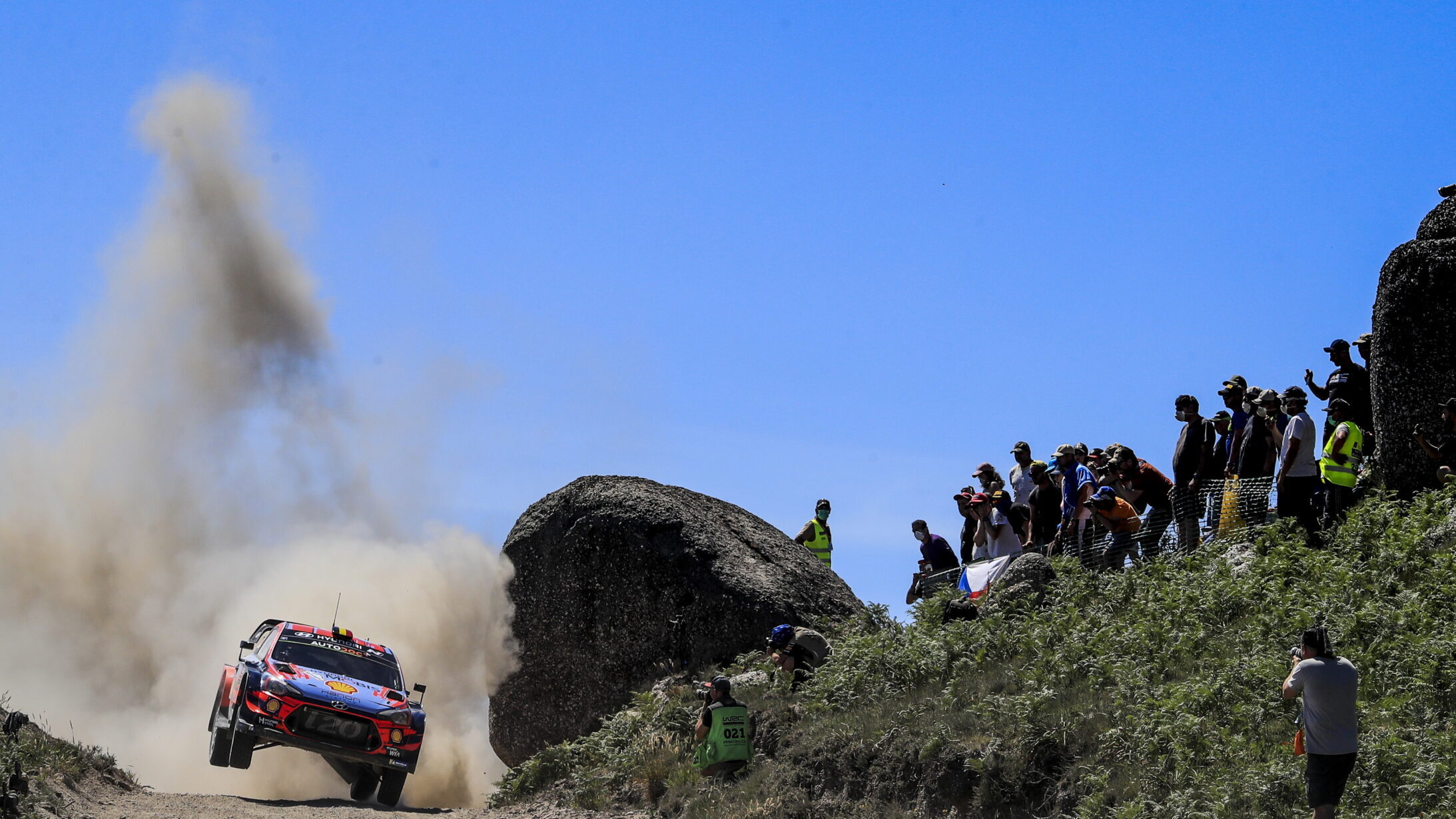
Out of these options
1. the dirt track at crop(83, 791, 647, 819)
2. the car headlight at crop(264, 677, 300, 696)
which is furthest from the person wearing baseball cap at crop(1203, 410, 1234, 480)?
the car headlight at crop(264, 677, 300, 696)

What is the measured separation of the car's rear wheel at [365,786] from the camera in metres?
17.3

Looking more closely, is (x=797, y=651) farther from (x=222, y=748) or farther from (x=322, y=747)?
(x=222, y=748)

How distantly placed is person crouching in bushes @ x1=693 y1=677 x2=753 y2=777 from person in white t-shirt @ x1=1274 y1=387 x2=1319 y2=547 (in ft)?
20.2

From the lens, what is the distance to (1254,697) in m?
11.6

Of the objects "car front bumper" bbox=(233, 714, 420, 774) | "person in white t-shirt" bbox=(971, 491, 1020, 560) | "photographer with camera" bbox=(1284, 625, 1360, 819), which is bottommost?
"photographer with camera" bbox=(1284, 625, 1360, 819)

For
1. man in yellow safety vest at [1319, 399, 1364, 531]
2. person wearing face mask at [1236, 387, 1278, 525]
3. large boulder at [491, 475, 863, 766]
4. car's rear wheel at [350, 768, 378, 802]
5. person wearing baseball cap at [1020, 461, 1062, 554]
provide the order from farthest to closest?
large boulder at [491, 475, 863, 766] → person wearing baseball cap at [1020, 461, 1062, 554] → car's rear wheel at [350, 768, 378, 802] → person wearing face mask at [1236, 387, 1278, 525] → man in yellow safety vest at [1319, 399, 1364, 531]

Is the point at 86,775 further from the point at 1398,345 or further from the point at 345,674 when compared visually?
the point at 1398,345

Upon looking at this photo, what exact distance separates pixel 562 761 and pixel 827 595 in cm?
443

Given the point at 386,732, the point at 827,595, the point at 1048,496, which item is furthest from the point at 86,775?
the point at 1048,496

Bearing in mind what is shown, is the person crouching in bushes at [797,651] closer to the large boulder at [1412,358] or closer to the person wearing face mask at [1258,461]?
the person wearing face mask at [1258,461]

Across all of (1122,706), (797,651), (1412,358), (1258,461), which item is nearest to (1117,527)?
(1258,461)

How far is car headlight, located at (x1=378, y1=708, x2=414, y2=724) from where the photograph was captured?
54.0ft

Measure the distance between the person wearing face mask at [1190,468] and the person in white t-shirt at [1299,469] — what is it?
135 cm

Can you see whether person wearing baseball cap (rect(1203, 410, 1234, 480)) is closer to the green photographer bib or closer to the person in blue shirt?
the person in blue shirt
